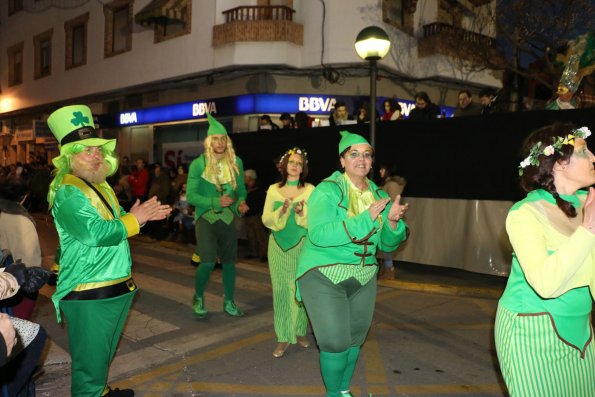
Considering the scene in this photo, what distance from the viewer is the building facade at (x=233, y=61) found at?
1575cm

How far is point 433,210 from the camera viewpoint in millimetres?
8586

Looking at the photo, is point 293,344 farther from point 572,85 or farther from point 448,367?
point 572,85

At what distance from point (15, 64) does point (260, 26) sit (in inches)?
755

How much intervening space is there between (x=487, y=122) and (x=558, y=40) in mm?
8710

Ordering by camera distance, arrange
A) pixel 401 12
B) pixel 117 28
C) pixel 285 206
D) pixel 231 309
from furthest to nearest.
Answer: pixel 117 28
pixel 401 12
pixel 231 309
pixel 285 206

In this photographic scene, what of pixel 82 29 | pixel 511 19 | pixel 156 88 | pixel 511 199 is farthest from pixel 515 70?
pixel 82 29

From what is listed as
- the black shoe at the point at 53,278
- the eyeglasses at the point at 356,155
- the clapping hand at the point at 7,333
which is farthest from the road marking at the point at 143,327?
the clapping hand at the point at 7,333

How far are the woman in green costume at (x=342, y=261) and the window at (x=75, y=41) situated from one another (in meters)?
22.8

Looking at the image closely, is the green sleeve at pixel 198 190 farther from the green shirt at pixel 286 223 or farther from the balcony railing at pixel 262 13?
the balcony railing at pixel 262 13

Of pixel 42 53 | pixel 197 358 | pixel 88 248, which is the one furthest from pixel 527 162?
pixel 42 53

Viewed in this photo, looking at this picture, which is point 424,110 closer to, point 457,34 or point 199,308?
point 199,308

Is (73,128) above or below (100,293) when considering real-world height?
above

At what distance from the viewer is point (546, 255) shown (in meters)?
2.16

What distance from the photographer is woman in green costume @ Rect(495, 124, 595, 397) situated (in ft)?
7.04
